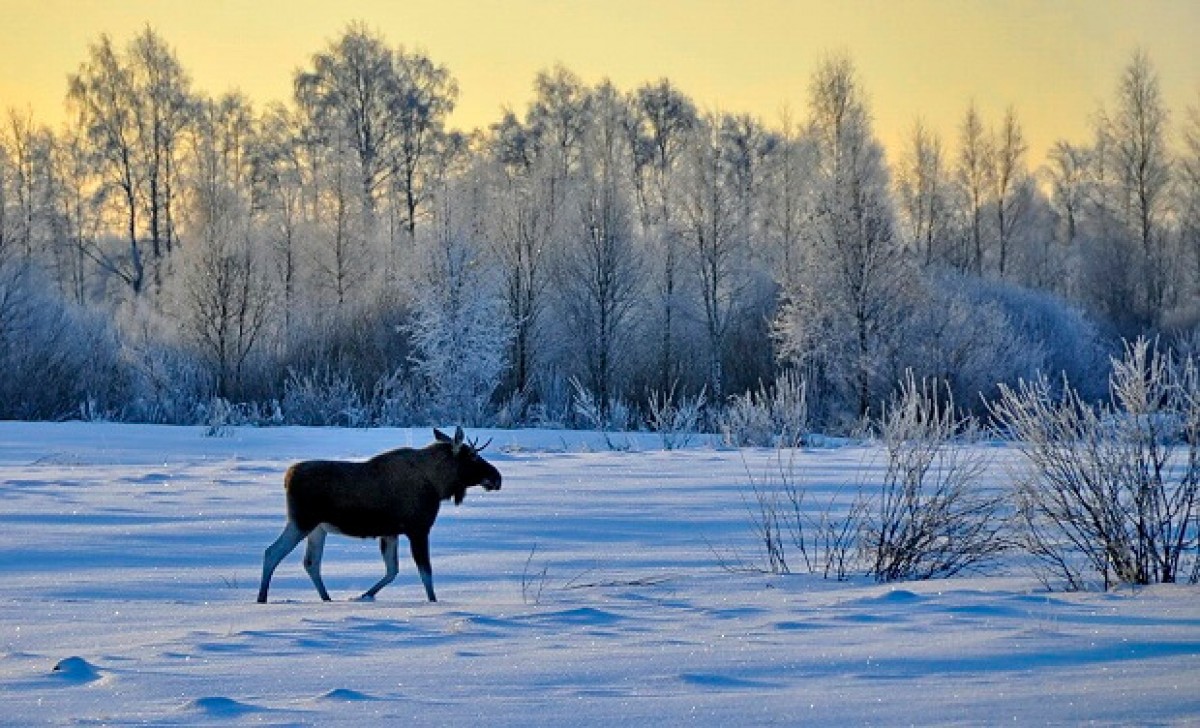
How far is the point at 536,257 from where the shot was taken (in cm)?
3500

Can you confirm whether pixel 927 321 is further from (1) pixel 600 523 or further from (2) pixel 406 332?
(1) pixel 600 523

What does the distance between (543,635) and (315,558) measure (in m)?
2.24

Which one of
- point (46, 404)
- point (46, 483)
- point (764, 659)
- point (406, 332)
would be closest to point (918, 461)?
point (764, 659)

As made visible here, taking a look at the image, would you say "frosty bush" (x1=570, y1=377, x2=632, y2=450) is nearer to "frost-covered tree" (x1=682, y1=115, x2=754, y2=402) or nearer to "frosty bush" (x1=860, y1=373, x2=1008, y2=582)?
"frost-covered tree" (x1=682, y1=115, x2=754, y2=402)

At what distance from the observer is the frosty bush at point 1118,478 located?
8.04m

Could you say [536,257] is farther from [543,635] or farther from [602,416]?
[543,635]

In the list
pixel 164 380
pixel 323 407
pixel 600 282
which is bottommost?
pixel 323 407

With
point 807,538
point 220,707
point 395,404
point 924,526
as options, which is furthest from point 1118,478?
point 395,404

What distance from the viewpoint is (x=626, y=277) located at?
116 ft

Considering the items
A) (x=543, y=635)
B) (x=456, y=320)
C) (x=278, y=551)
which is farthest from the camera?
(x=456, y=320)

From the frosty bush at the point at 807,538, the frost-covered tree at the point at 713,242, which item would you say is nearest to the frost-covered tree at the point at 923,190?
the frost-covered tree at the point at 713,242

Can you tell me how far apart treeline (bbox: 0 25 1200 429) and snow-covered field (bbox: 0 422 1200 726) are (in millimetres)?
9326

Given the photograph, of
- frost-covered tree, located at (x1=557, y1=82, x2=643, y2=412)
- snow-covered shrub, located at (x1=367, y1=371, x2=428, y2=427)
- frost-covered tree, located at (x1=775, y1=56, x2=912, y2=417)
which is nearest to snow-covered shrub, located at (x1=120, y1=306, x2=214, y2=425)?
snow-covered shrub, located at (x1=367, y1=371, x2=428, y2=427)

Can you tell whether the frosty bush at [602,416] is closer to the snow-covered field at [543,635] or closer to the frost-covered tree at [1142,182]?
the snow-covered field at [543,635]
